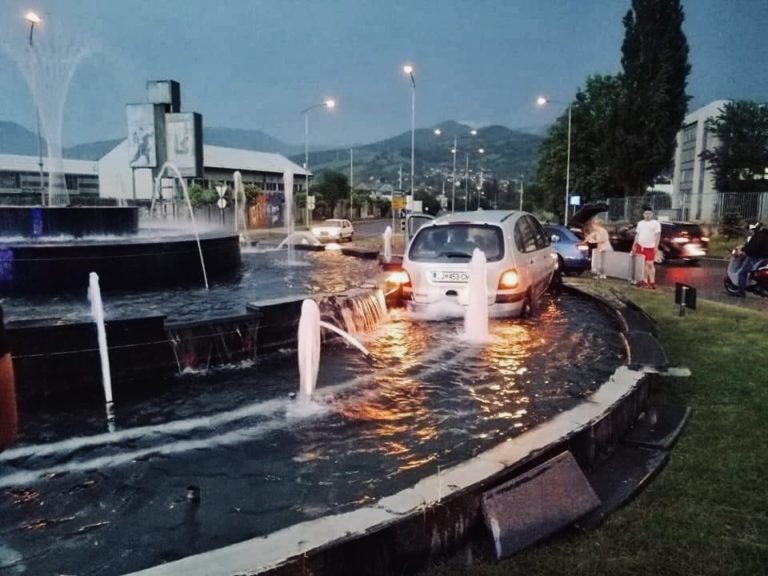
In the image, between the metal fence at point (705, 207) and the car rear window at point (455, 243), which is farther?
the metal fence at point (705, 207)

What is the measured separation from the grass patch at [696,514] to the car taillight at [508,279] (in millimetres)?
3507

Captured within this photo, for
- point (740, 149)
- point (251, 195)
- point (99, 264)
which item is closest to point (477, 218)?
point (99, 264)

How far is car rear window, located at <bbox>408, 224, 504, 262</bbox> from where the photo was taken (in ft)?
33.3

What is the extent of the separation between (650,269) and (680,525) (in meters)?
13.8

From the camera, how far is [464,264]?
997 centimetres

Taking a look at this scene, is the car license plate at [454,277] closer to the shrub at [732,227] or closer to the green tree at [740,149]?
the shrub at [732,227]

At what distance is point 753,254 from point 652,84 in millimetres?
36171

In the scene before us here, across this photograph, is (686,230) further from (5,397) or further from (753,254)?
(5,397)

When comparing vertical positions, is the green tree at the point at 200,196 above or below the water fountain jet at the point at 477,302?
above

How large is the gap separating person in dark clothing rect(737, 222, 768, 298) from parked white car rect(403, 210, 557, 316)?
699cm

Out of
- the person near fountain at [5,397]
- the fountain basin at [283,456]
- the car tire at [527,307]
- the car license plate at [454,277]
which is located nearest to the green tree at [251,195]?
the car tire at [527,307]

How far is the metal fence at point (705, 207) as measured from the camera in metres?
34.4

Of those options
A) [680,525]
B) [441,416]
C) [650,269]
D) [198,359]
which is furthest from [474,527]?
[650,269]

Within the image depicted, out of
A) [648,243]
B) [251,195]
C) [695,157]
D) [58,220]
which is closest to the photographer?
[58,220]
